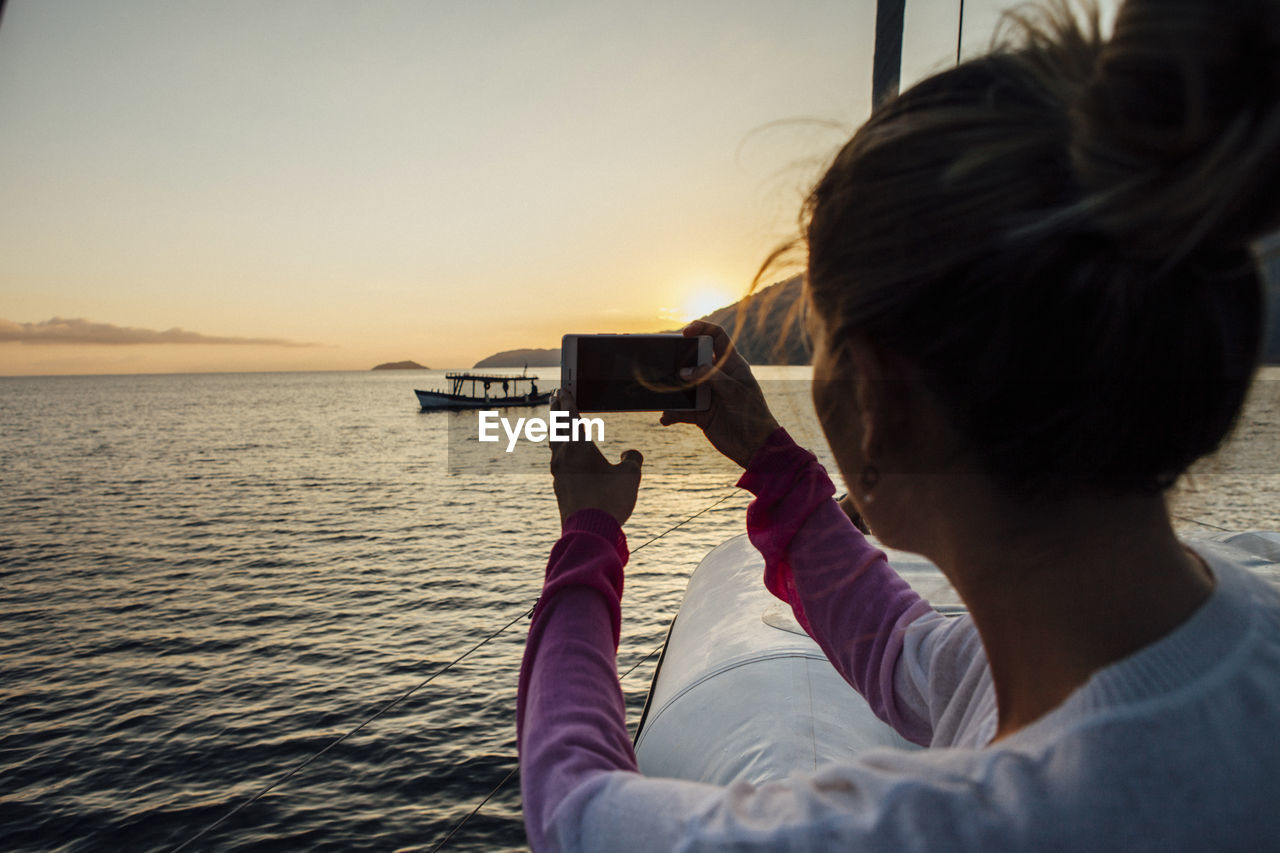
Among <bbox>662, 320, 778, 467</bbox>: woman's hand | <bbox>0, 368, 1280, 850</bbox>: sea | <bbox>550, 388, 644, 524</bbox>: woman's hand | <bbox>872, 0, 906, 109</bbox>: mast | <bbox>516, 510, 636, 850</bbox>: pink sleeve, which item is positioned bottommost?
<bbox>0, 368, 1280, 850</bbox>: sea

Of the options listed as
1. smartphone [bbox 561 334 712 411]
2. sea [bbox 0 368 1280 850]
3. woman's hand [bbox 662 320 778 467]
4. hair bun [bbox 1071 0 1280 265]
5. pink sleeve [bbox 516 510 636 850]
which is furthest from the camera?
sea [bbox 0 368 1280 850]

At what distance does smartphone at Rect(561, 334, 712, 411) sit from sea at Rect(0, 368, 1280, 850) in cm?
44

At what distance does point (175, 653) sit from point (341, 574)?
15.5ft

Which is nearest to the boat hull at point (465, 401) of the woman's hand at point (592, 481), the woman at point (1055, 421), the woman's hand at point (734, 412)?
the woman's hand at point (734, 412)

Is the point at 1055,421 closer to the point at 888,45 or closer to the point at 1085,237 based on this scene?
the point at 1085,237

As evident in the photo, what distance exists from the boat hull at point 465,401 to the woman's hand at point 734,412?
2456 inches

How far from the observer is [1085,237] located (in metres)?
0.50

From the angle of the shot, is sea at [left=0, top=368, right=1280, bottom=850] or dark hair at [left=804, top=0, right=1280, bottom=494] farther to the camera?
sea at [left=0, top=368, right=1280, bottom=850]

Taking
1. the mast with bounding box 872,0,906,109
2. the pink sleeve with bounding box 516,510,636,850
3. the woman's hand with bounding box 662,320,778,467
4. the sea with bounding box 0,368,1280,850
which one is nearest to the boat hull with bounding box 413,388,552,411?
the sea with bounding box 0,368,1280,850

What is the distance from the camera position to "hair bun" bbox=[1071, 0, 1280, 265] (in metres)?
A: 0.46

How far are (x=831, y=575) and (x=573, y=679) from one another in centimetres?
53

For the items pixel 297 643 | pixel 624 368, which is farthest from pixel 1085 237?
pixel 297 643

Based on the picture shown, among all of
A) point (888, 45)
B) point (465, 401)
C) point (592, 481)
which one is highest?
point (888, 45)

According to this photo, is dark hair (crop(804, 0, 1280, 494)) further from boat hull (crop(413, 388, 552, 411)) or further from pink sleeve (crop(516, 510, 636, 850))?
boat hull (crop(413, 388, 552, 411))
